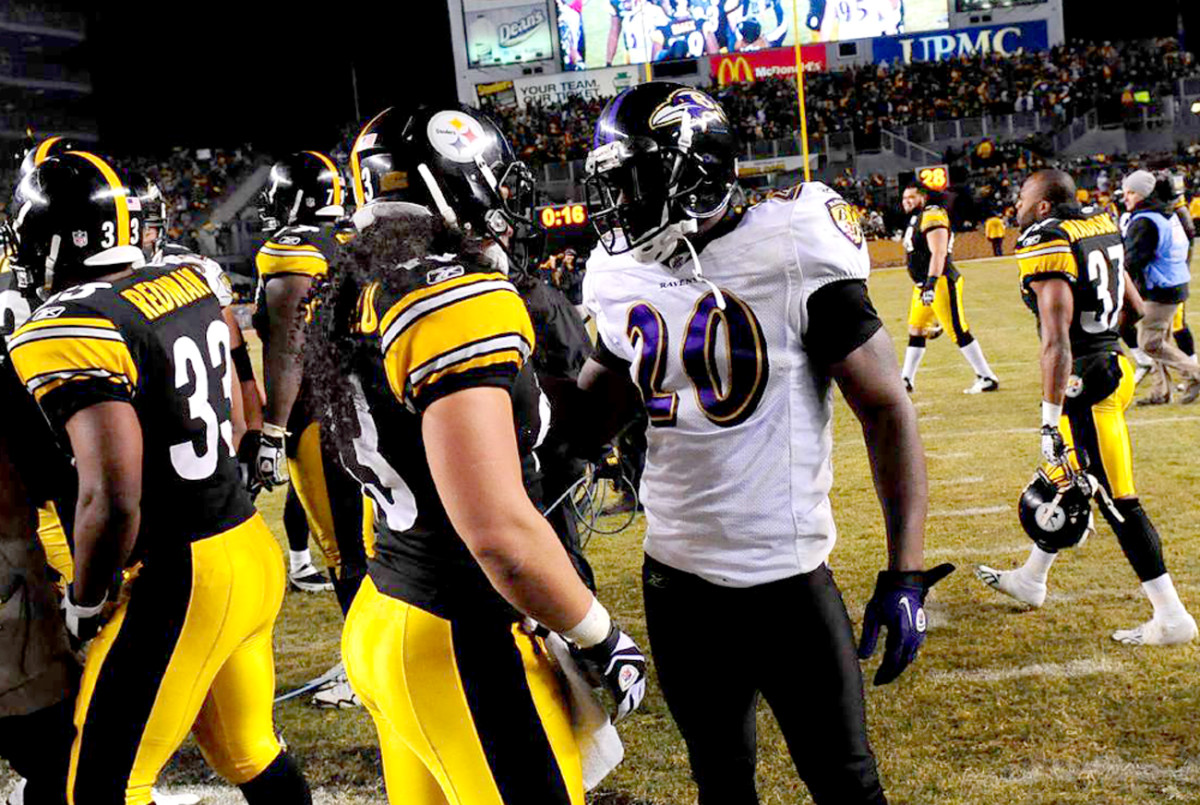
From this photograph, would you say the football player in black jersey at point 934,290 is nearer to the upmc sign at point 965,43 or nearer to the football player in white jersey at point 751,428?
the football player in white jersey at point 751,428

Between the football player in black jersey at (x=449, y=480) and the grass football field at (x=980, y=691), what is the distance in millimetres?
565

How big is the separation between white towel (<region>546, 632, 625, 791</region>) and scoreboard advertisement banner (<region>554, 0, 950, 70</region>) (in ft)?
113

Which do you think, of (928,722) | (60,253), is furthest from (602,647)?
(928,722)

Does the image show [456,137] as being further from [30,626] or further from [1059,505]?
[1059,505]

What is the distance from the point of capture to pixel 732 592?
2.25 m

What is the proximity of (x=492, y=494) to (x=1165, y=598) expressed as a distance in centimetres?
321

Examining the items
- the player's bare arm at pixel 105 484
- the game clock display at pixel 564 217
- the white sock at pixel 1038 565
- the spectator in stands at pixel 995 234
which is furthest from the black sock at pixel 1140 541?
the game clock display at pixel 564 217

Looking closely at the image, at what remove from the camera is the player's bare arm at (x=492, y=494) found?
164 centimetres

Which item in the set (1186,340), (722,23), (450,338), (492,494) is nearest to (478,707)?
(492,494)

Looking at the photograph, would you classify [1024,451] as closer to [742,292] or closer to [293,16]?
[742,292]

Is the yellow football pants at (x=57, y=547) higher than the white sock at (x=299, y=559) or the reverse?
higher

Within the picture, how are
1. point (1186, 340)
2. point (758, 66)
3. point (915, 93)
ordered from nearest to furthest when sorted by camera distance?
point (1186, 340)
point (915, 93)
point (758, 66)

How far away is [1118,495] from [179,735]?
3.21 metres

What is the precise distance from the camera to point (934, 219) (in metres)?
9.32
